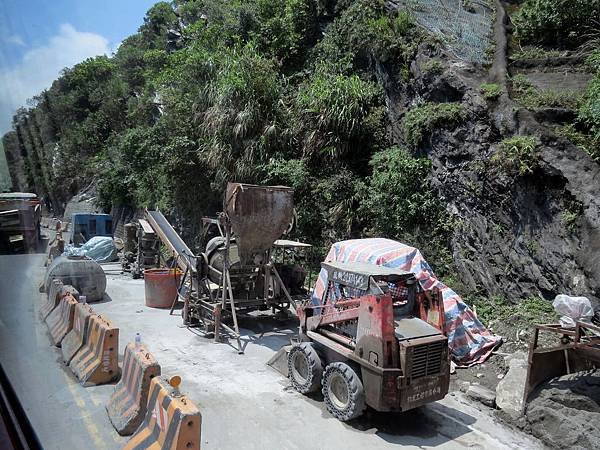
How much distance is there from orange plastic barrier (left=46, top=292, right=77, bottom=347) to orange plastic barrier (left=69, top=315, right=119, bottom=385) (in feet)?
3.98

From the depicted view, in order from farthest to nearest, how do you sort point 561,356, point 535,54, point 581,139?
point 535,54, point 581,139, point 561,356

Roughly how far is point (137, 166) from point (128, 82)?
8.72 meters

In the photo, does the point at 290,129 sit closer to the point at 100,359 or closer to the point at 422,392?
the point at 100,359

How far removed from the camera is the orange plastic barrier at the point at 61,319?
8344mm

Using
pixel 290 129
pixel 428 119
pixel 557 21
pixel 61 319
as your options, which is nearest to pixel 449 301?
pixel 428 119

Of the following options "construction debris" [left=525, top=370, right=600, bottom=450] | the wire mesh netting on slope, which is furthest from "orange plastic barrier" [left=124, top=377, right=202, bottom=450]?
the wire mesh netting on slope

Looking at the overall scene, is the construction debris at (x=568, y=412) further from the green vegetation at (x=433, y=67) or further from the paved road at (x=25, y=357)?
the green vegetation at (x=433, y=67)

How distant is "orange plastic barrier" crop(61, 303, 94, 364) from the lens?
7621mm

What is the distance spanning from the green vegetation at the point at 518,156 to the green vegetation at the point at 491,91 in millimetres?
1605

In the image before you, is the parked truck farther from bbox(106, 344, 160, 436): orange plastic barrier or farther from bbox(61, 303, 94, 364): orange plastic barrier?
bbox(61, 303, 94, 364): orange plastic barrier

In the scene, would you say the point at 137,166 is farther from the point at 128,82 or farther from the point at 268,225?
the point at 268,225

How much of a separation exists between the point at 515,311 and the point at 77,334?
8.28m

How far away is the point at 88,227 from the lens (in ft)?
71.3

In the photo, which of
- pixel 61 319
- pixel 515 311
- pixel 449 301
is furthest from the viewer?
pixel 515 311
